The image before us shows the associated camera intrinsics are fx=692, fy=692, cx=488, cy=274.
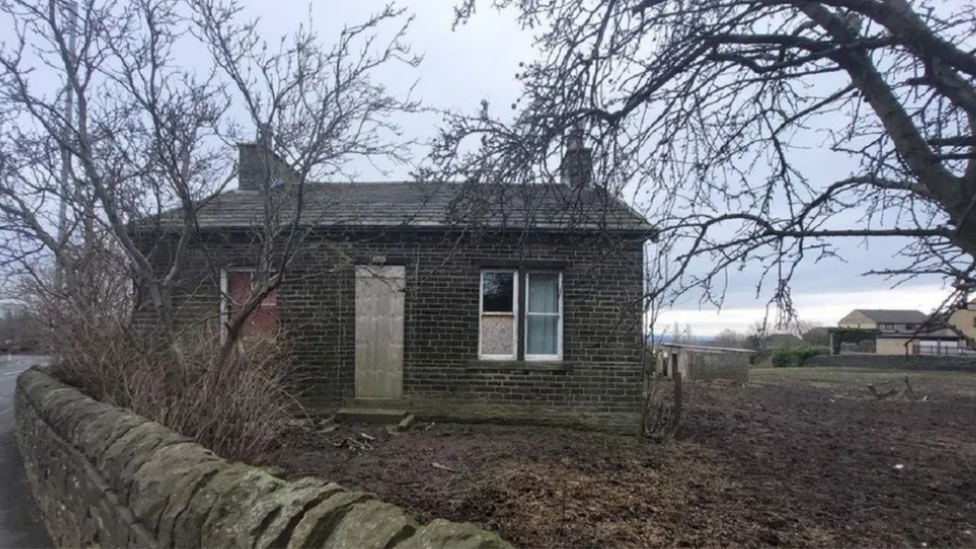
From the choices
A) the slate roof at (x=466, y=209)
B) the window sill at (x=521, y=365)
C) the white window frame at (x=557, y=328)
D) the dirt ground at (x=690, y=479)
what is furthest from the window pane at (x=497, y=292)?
the dirt ground at (x=690, y=479)

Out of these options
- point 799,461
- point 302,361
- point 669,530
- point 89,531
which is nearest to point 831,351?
point 799,461

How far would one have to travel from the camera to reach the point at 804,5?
4824 millimetres

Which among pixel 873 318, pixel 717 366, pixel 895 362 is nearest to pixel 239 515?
pixel 717 366

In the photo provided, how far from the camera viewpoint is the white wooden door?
38.4 feet

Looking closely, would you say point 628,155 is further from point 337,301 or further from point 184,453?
point 337,301

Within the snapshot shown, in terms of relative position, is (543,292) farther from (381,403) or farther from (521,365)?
(381,403)

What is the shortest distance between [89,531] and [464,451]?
506 centimetres

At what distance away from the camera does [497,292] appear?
11.8 m

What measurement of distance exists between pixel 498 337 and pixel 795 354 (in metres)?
27.8

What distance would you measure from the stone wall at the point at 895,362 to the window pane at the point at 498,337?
20.2 meters

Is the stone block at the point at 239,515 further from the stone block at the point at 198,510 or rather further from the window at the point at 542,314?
the window at the point at 542,314

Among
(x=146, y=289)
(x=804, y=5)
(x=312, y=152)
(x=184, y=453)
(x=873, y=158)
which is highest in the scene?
(x=804, y=5)

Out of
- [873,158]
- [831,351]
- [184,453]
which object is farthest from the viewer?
[831,351]

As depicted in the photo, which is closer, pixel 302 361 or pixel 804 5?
pixel 804 5
